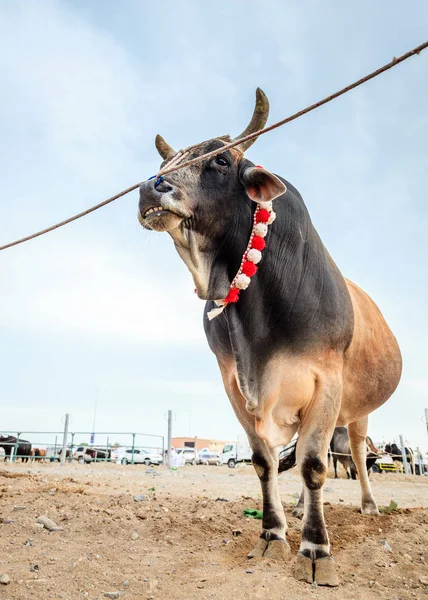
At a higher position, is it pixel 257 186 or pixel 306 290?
pixel 257 186

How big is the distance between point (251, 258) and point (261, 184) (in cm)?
52

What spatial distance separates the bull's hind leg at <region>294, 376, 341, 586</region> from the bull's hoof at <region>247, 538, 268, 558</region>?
47 centimetres

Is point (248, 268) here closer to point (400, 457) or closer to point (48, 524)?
point (48, 524)

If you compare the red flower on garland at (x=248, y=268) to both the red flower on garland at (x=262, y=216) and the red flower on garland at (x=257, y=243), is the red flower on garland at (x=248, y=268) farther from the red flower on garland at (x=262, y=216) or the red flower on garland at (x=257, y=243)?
the red flower on garland at (x=262, y=216)

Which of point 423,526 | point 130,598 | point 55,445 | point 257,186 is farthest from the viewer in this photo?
point 55,445

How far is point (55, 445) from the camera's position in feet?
58.7

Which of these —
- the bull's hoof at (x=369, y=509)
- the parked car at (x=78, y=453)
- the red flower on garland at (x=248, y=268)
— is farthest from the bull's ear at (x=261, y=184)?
the parked car at (x=78, y=453)

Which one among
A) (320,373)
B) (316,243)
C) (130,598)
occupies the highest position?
(316,243)

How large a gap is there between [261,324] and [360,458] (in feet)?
Answer: 11.6

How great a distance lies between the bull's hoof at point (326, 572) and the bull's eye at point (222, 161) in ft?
9.09

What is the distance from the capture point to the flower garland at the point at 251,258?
390cm

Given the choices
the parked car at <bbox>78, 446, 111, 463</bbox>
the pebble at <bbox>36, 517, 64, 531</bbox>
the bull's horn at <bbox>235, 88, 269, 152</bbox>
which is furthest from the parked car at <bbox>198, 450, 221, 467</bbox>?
the bull's horn at <bbox>235, 88, 269, 152</bbox>

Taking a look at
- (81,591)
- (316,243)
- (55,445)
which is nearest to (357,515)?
(316,243)

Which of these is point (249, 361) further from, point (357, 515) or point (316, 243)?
point (357, 515)
